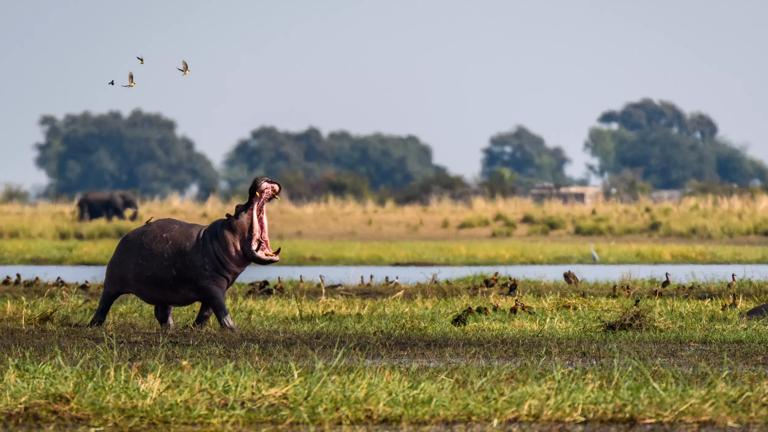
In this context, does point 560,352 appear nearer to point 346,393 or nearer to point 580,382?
point 580,382

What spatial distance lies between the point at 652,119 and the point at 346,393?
109060mm

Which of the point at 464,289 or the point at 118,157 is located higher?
the point at 118,157

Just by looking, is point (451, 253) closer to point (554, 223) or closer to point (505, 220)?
point (554, 223)

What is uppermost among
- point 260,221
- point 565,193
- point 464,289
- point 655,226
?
point 565,193

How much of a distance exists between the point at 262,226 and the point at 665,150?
93.3 metres

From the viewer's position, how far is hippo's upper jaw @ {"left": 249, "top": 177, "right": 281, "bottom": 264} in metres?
13.4

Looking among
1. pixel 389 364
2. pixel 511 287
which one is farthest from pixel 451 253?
pixel 389 364

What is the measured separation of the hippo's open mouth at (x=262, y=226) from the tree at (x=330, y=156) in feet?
286

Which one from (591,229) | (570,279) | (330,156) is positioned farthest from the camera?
(330,156)

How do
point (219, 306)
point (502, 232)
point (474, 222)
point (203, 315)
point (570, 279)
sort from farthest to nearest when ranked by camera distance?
point (474, 222) < point (502, 232) < point (570, 279) < point (203, 315) < point (219, 306)

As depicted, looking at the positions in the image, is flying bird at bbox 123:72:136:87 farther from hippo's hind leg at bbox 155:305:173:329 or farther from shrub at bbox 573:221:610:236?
shrub at bbox 573:221:610:236

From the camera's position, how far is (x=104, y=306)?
14258mm

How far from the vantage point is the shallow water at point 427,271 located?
85.3 feet

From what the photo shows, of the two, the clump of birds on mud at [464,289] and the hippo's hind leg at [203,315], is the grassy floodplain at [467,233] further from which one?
the hippo's hind leg at [203,315]
